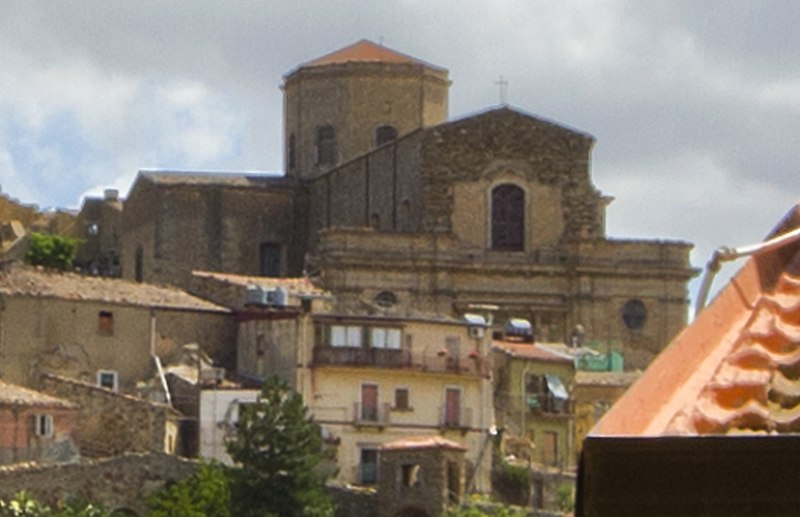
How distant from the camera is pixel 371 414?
73.9 m

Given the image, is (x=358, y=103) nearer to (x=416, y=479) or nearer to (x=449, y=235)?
(x=449, y=235)

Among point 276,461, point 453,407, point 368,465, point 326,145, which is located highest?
point 326,145

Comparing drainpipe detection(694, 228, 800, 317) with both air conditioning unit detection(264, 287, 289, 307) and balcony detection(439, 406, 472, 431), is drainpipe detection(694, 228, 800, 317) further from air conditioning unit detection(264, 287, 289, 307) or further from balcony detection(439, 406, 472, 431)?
air conditioning unit detection(264, 287, 289, 307)

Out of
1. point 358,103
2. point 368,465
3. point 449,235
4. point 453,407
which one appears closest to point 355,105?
point 358,103

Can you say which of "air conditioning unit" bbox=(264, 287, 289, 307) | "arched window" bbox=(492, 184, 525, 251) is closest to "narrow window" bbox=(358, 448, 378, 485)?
"air conditioning unit" bbox=(264, 287, 289, 307)

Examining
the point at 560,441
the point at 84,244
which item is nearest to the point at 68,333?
the point at 560,441

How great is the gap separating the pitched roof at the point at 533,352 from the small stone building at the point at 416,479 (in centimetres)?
829

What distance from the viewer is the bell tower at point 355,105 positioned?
322 ft

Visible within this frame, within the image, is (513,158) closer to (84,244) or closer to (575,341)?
(575,341)

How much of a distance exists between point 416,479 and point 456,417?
544 cm

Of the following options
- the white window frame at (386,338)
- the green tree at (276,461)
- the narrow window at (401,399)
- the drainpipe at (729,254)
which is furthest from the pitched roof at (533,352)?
the drainpipe at (729,254)

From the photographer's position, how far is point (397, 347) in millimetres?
74000

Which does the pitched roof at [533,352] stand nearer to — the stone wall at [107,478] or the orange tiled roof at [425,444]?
the orange tiled roof at [425,444]

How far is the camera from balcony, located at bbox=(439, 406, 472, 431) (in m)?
75.1
